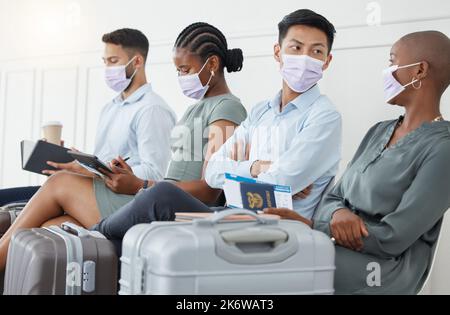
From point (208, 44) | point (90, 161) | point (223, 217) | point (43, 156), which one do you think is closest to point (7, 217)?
point (43, 156)

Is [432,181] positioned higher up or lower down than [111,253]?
higher up

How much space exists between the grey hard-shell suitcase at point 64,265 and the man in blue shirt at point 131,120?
2.48 ft

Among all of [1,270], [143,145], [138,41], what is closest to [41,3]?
[138,41]

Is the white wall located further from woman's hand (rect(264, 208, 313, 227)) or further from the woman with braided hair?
woman's hand (rect(264, 208, 313, 227))

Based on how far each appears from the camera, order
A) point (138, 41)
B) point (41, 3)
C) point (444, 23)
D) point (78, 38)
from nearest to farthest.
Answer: point (444, 23)
point (138, 41)
point (78, 38)
point (41, 3)

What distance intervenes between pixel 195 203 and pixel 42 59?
262 centimetres

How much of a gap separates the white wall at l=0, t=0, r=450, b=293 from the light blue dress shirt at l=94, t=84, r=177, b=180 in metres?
0.48

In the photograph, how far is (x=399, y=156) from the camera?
71.6 inches

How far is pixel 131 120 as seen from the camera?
2830mm

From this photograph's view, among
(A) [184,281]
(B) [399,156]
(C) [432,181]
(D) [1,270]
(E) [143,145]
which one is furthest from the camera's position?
(E) [143,145]

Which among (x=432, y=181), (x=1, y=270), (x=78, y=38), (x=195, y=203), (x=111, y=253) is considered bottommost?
(x=1, y=270)

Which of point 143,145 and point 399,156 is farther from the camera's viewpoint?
point 143,145

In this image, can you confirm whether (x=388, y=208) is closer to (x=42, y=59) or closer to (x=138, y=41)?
(x=138, y=41)

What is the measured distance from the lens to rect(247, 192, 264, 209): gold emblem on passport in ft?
6.01
